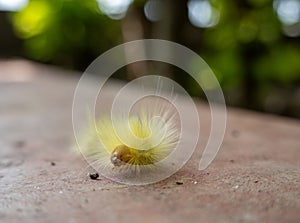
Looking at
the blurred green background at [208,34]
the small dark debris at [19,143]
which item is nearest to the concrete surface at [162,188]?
the small dark debris at [19,143]

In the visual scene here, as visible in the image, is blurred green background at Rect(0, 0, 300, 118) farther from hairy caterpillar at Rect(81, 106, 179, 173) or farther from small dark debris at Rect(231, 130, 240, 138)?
hairy caterpillar at Rect(81, 106, 179, 173)

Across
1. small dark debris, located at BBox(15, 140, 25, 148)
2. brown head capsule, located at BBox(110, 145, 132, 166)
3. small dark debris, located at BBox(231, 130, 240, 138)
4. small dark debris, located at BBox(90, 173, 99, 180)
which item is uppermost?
brown head capsule, located at BBox(110, 145, 132, 166)

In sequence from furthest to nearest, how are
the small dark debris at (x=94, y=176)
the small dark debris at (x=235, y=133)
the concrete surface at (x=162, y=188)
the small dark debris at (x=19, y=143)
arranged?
the small dark debris at (x=235, y=133) → the small dark debris at (x=19, y=143) → the small dark debris at (x=94, y=176) → the concrete surface at (x=162, y=188)

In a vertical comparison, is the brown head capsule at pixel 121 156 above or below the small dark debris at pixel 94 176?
above

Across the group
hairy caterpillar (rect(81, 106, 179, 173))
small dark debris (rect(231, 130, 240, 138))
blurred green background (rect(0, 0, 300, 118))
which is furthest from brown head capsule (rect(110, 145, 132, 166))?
blurred green background (rect(0, 0, 300, 118))

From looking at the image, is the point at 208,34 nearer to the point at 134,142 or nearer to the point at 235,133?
the point at 235,133

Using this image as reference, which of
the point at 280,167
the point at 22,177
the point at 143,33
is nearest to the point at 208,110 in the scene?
the point at 280,167

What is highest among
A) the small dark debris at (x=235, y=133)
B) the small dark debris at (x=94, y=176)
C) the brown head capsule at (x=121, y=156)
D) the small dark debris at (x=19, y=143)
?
the brown head capsule at (x=121, y=156)

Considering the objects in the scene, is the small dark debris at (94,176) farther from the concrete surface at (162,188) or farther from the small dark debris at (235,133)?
the small dark debris at (235,133)
